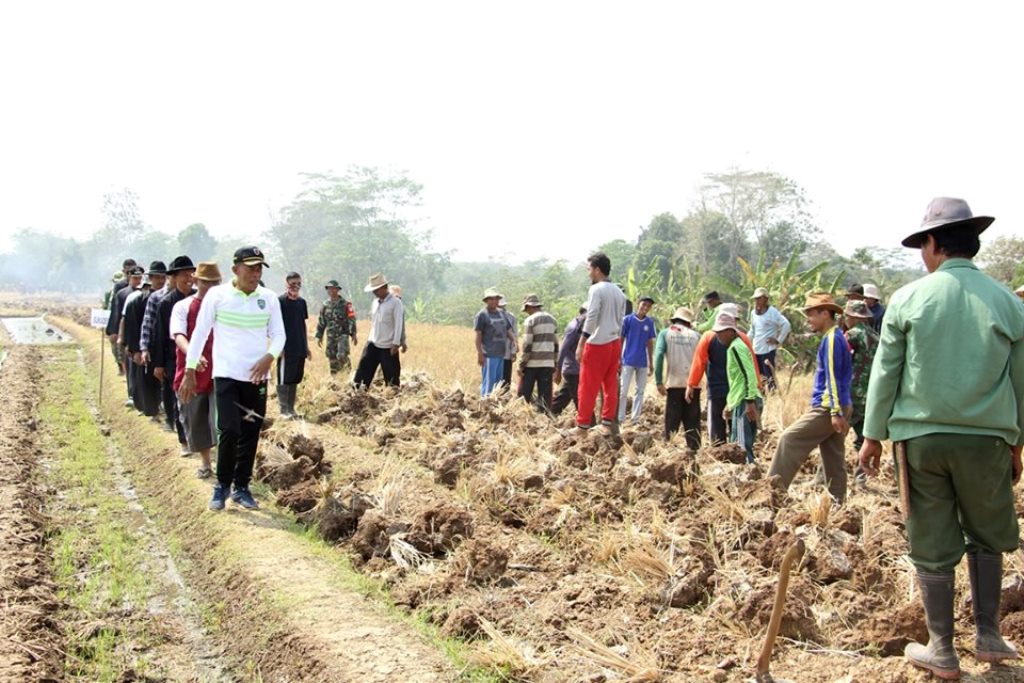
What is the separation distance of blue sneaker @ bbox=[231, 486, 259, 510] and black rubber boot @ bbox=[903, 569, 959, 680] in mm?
4701

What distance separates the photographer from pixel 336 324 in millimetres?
12422

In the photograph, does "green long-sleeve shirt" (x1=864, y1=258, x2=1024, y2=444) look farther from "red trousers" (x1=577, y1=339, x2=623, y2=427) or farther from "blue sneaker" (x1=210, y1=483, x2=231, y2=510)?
"blue sneaker" (x1=210, y1=483, x2=231, y2=510)

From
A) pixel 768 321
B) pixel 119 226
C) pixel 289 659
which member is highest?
pixel 119 226

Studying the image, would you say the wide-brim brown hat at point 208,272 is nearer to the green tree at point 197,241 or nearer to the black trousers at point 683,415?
the black trousers at point 683,415

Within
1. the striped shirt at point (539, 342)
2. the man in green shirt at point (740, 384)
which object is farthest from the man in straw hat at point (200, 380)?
the man in green shirt at point (740, 384)

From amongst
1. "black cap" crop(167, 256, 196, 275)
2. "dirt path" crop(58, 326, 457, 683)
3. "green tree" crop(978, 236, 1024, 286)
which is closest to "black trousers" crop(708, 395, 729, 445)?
A: "dirt path" crop(58, 326, 457, 683)

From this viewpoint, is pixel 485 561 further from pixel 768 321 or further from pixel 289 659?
Answer: pixel 768 321

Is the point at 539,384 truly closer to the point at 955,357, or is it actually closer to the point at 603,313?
the point at 603,313

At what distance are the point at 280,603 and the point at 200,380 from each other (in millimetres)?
2904

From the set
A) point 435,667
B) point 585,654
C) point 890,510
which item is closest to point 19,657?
point 435,667

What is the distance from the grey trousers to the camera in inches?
237

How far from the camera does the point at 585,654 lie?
388 cm

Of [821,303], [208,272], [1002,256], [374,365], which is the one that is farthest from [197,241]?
[821,303]

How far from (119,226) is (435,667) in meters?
108
